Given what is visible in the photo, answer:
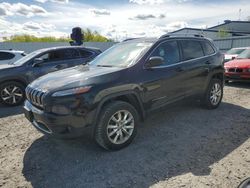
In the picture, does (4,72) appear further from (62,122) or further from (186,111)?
(186,111)

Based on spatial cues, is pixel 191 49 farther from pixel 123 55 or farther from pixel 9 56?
pixel 9 56

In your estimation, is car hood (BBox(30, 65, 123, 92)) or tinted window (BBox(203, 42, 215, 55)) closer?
car hood (BBox(30, 65, 123, 92))

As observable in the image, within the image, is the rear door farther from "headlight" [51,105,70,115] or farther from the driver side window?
the driver side window

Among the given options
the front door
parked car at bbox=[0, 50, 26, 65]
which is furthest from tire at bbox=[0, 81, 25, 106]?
the front door

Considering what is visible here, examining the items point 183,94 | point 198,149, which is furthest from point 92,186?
point 183,94

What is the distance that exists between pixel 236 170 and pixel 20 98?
582 centimetres

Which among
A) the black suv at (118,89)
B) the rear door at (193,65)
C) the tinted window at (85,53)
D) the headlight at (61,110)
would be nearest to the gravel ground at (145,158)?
the black suv at (118,89)

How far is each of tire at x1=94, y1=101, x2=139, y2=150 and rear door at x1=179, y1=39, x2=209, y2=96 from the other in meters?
1.56

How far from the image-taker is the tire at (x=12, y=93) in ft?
20.9

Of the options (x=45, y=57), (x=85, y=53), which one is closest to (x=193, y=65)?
(x=85, y=53)

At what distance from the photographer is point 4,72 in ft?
20.8

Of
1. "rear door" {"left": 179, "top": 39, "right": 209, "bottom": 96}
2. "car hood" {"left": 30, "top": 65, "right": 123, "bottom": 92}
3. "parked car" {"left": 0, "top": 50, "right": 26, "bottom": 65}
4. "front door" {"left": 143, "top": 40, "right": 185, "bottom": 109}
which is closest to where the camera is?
"car hood" {"left": 30, "top": 65, "right": 123, "bottom": 92}

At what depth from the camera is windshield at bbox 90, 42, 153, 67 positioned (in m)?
4.04

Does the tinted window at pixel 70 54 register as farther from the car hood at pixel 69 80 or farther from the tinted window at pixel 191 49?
the tinted window at pixel 191 49
